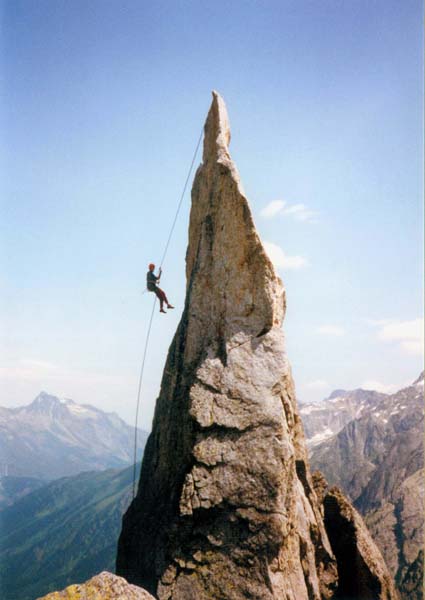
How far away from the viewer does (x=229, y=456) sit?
1496 cm

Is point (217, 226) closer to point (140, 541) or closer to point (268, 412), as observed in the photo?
point (268, 412)

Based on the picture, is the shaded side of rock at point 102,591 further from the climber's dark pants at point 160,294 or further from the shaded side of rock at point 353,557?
the climber's dark pants at point 160,294

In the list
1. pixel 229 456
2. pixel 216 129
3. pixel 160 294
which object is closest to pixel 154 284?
pixel 160 294

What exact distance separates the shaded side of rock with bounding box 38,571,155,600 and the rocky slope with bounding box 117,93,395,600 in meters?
3.67

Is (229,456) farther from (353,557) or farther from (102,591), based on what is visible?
(353,557)

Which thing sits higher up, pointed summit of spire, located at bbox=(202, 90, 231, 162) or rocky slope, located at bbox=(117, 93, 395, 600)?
pointed summit of spire, located at bbox=(202, 90, 231, 162)

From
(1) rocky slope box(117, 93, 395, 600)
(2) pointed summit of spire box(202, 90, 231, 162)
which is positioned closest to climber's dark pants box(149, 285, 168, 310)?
(1) rocky slope box(117, 93, 395, 600)

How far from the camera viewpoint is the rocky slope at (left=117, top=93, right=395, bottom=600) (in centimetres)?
1421

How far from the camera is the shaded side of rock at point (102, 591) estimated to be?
10756 millimetres

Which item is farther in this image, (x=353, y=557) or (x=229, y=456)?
(x=353, y=557)

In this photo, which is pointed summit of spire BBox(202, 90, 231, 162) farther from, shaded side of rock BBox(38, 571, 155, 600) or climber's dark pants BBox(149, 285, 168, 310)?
shaded side of rock BBox(38, 571, 155, 600)

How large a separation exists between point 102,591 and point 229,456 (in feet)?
18.8

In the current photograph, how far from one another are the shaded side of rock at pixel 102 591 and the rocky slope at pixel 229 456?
367cm

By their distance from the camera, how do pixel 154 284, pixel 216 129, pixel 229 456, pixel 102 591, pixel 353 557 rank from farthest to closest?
1. pixel 154 284
2. pixel 216 129
3. pixel 353 557
4. pixel 229 456
5. pixel 102 591
